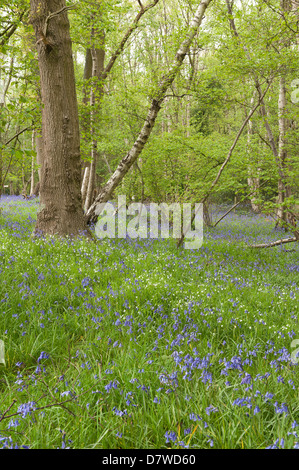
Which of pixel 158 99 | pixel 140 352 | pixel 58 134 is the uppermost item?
pixel 158 99

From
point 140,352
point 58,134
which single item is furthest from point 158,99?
point 140,352

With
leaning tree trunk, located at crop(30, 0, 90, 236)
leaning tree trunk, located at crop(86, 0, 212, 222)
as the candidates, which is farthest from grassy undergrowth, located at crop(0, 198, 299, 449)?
leaning tree trunk, located at crop(86, 0, 212, 222)

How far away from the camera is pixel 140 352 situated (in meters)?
2.72

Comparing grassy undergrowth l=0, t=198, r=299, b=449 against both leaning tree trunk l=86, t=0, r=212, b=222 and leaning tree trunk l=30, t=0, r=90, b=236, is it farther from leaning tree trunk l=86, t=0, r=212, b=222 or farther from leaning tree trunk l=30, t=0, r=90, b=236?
leaning tree trunk l=86, t=0, r=212, b=222

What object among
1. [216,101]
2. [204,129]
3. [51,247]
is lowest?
[51,247]

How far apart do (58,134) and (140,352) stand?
5384 millimetres

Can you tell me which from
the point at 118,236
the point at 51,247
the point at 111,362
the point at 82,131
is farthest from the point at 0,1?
the point at 111,362

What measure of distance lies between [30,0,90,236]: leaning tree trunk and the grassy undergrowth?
86 centimetres

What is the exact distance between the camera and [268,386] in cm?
229

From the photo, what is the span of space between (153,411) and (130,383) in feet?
1.14

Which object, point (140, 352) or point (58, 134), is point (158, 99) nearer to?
point (58, 134)

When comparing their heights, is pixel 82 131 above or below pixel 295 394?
above

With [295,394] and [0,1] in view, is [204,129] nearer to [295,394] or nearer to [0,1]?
[0,1]

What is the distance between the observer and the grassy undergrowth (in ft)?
6.10
